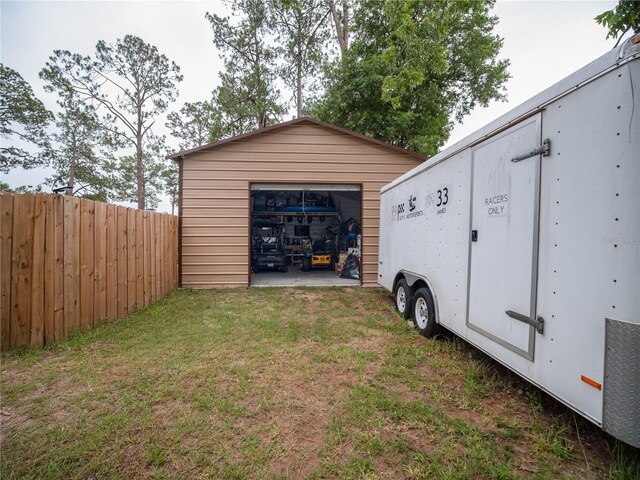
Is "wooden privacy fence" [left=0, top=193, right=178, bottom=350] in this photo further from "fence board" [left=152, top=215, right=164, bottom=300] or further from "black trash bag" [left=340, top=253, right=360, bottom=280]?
"black trash bag" [left=340, top=253, right=360, bottom=280]

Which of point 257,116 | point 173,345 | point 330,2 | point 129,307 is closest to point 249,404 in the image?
point 173,345

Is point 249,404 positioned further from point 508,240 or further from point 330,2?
point 330,2

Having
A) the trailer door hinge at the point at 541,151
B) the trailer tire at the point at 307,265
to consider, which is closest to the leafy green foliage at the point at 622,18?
the trailer door hinge at the point at 541,151

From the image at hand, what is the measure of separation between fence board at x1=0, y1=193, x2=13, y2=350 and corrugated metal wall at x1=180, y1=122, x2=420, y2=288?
4.26 meters

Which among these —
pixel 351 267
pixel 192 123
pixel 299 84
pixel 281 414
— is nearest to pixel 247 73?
pixel 299 84

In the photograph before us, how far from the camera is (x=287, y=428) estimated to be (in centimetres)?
216

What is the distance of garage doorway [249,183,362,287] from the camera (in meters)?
9.13

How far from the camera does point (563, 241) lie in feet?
6.27

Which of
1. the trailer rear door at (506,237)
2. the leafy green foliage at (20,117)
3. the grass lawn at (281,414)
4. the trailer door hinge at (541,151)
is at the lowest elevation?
the grass lawn at (281,414)

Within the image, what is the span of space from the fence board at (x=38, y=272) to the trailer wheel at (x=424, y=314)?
4.98 meters

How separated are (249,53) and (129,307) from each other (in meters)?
17.6

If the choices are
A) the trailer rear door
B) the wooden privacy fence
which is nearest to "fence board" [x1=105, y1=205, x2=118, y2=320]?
the wooden privacy fence

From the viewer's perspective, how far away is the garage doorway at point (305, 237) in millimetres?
9133

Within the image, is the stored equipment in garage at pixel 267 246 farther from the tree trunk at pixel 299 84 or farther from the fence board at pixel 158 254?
the tree trunk at pixel 299 84
